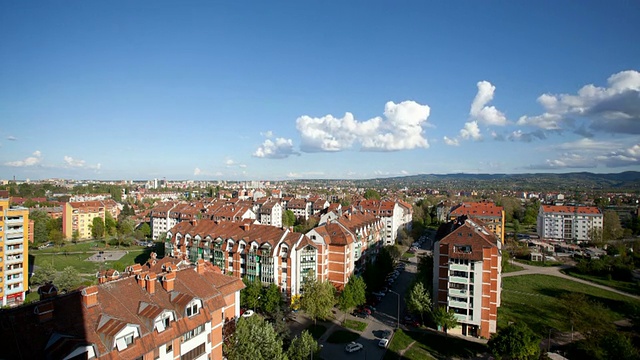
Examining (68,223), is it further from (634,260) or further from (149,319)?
(634,260)

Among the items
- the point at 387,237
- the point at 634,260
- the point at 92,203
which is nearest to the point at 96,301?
the point at 387,237

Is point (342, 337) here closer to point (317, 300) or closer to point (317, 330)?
point (317, 330)

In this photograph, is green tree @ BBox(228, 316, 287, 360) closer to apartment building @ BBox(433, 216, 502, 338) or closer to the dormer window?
the dormer window

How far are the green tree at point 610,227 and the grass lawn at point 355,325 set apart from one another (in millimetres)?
81891

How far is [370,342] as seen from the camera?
120ft

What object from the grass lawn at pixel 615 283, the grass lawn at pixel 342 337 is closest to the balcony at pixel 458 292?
the grass lawn at pixel 342 337

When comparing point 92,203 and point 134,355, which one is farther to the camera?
point 92,203

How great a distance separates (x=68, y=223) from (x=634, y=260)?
136722 mm

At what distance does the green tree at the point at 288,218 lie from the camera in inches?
3949

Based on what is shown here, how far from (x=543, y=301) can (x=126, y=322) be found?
53515 millimetres

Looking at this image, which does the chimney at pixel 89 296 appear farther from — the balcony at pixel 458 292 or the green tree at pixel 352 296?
the balcony at pixel 458 292

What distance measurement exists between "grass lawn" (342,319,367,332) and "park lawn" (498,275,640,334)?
15778 millimetres

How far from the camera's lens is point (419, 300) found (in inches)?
1575

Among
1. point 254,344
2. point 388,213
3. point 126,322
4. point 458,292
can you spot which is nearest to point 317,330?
point 254,344
